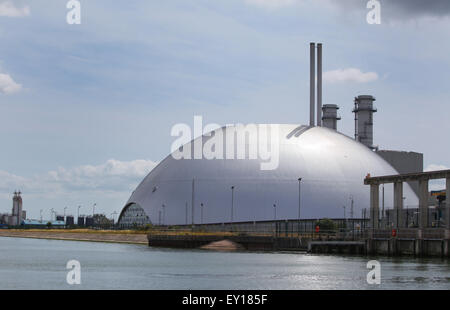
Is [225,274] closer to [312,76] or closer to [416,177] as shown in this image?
[416,177]

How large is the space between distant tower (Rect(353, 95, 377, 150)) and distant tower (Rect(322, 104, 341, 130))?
3.85 meters

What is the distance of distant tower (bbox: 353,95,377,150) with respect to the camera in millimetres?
Answer: 159375

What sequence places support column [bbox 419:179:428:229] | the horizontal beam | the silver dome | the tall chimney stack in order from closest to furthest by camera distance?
the horizontal beam → support column [bbox 419:179:428:229] → the silver dome → the tall chimney stack

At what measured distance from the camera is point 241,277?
163 feet

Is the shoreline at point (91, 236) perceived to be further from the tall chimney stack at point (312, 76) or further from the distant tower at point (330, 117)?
the distant tower at point (330, 117)

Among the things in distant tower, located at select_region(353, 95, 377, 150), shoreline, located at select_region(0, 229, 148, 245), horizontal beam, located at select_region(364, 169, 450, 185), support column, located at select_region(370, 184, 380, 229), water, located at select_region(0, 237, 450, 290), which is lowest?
water, located at select_region(0, 237, 450, 290)

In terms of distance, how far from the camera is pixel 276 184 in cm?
12888

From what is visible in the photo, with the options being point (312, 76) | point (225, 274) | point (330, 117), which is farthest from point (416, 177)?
point (330, 117)

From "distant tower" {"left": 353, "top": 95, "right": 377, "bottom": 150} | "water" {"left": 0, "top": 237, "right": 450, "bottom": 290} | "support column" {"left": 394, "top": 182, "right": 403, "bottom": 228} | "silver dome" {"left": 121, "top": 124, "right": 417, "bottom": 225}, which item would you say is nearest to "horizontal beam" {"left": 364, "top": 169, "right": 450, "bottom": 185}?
"support column" {"left": 394, "top": 182, "right": 403, "bottom": 228}

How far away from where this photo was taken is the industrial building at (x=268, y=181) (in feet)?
420

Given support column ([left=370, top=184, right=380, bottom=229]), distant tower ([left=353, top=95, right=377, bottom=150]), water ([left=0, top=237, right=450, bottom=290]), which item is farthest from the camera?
distant tower ([left=353, top=95, right=377, bottom=150])

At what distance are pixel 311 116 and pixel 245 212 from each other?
26.0m

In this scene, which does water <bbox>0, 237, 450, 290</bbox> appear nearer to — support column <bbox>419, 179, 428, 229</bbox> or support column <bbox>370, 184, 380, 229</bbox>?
support column <bbox>419, 179, 428, 229</bbox>

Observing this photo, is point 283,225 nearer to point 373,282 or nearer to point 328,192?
Result: point 328,192
